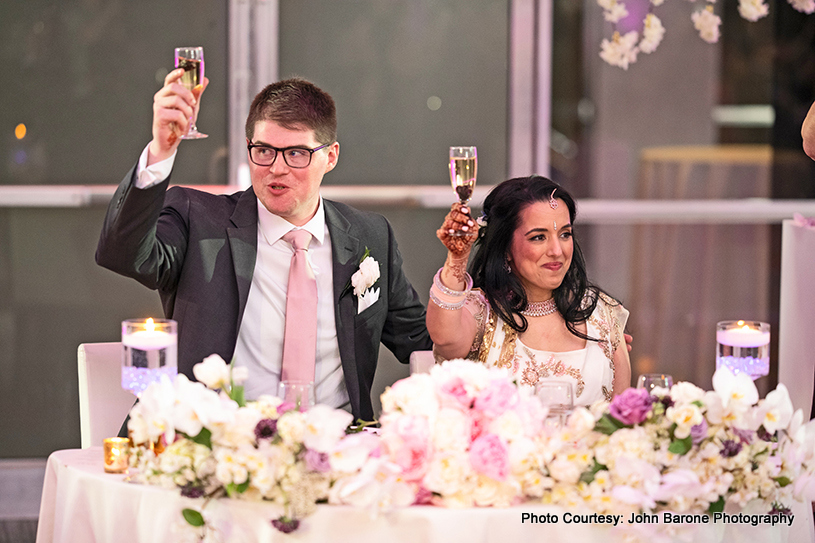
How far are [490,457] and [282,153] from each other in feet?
4.46

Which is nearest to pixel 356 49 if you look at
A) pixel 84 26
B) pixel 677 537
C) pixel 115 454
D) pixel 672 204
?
pixel 84 26

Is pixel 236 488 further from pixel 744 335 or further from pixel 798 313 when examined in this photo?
pixel 798 313

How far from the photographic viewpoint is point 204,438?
1.69m

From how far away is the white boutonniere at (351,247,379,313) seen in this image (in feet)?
9.01

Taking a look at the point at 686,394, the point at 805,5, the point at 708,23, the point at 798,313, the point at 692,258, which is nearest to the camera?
the point at 686,394

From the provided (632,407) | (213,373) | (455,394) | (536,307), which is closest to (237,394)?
(213,373)

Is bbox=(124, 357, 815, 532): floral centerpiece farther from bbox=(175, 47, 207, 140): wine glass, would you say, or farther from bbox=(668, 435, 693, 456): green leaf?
bbox=(175, 47, 207, 140): wine glass

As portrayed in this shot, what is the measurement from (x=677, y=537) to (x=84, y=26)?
371 centimetres

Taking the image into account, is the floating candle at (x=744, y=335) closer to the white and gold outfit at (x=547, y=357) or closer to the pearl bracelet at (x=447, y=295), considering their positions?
the white and gold outfit at (x=547, y=357)

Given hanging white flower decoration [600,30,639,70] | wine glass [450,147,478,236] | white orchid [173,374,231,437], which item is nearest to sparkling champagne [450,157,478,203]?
wine glass [450,147,478,236]

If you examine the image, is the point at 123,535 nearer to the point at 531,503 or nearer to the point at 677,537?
the point at 531,503

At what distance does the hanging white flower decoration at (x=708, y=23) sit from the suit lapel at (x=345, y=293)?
8.45 feet

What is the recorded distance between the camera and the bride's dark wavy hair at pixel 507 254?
2.72m

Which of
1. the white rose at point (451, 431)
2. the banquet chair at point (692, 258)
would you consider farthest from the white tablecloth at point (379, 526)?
the banquet chair at point (692, 258)
